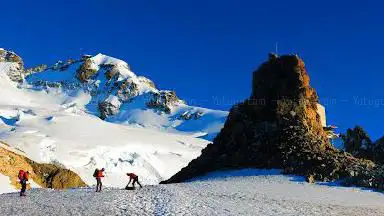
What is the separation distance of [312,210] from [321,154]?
17.1m

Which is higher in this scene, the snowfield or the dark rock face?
the dark rock face

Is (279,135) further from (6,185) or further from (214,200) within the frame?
(6,185)

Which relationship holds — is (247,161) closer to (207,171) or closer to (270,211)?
(207,171)

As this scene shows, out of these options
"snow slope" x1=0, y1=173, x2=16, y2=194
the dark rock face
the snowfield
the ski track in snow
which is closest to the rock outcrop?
"snow slope" x1=0, y1=173, x2=16, y2=194

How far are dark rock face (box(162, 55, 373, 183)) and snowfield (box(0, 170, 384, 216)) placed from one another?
3426 millimetres

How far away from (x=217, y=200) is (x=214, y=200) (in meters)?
0.20

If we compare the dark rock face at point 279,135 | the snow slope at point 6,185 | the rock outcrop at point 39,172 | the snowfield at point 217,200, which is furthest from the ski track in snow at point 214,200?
the rock outcrop at point 39,172

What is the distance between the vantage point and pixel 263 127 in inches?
2240

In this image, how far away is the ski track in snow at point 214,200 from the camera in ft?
114

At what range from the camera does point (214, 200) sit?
38.6 metres

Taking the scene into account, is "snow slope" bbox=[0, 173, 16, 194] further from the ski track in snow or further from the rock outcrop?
the ski track in snow

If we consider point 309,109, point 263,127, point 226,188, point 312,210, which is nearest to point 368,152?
point 309,109

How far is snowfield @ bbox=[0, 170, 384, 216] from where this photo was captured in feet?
114

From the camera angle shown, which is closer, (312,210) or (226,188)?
(312,210)
